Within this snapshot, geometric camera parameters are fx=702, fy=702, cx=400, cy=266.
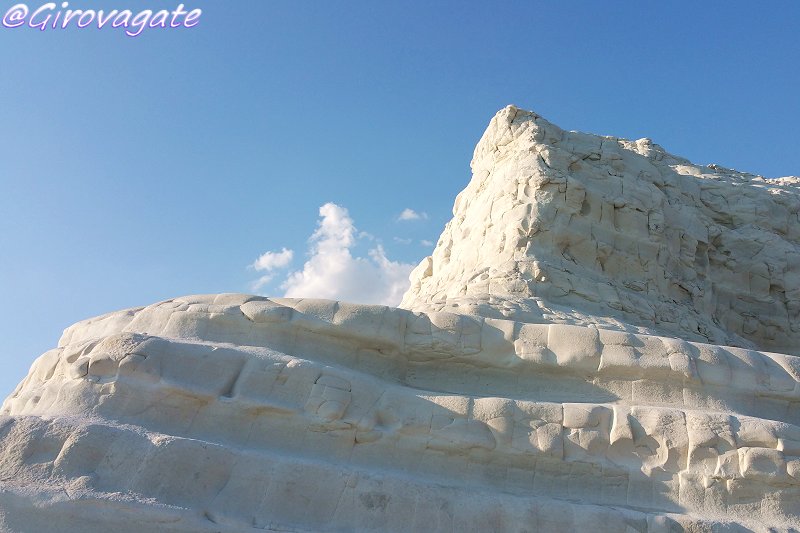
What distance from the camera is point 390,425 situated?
7.16 metres

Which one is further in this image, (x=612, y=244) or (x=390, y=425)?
(x=612, y=244)

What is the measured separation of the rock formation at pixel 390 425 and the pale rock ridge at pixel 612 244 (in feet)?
4.02

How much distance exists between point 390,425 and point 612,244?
20.9 feet

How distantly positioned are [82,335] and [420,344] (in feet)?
13.4

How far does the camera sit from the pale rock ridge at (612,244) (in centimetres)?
1068

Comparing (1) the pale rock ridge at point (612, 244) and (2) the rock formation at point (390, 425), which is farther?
(1) the pale rock ridge at point (612, 244)

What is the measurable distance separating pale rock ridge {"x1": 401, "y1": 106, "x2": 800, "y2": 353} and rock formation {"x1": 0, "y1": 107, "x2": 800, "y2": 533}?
4.02 feet

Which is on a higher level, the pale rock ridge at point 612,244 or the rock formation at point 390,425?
the pale rock ridge at point 612,244

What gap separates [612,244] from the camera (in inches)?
470

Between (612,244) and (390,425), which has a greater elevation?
(612,244)

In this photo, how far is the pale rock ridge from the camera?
10.7 metres

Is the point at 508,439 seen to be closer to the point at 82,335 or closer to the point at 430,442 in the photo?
the point at 430,442

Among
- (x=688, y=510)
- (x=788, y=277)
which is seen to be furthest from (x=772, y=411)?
(x=788, y=277)

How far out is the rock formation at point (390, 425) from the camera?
20.1 feet
